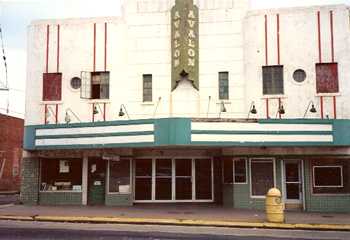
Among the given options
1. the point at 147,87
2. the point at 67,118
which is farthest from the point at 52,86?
the point at 147,87

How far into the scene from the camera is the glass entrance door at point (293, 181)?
2350cm

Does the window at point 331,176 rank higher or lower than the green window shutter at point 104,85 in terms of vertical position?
lower

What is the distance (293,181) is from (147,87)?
26.8 ft

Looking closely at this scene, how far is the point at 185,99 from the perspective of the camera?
24094 millimetres

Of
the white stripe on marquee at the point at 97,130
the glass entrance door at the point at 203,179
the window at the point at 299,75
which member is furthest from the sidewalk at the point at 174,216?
the window at the point at 299,75

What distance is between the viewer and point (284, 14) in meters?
23.8

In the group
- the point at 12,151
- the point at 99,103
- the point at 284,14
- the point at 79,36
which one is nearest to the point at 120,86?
the point at 99,103

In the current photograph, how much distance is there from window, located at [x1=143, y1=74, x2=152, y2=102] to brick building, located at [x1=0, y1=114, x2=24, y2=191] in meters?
17.3

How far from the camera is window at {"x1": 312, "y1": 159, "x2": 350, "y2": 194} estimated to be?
22.9 m

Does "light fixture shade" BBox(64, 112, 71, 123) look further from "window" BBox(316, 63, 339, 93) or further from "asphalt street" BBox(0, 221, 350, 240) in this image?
"window" BBox(316, 63, 339, 93)

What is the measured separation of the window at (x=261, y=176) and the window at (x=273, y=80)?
3256 millimetres

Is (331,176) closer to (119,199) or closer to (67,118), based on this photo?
(119,199)

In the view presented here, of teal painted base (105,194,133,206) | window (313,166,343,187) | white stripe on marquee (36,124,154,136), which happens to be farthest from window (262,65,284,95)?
teal painted base (105,194,133,206)

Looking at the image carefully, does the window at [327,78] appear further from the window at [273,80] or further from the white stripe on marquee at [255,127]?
the white stripe on marquee at [255,127]
